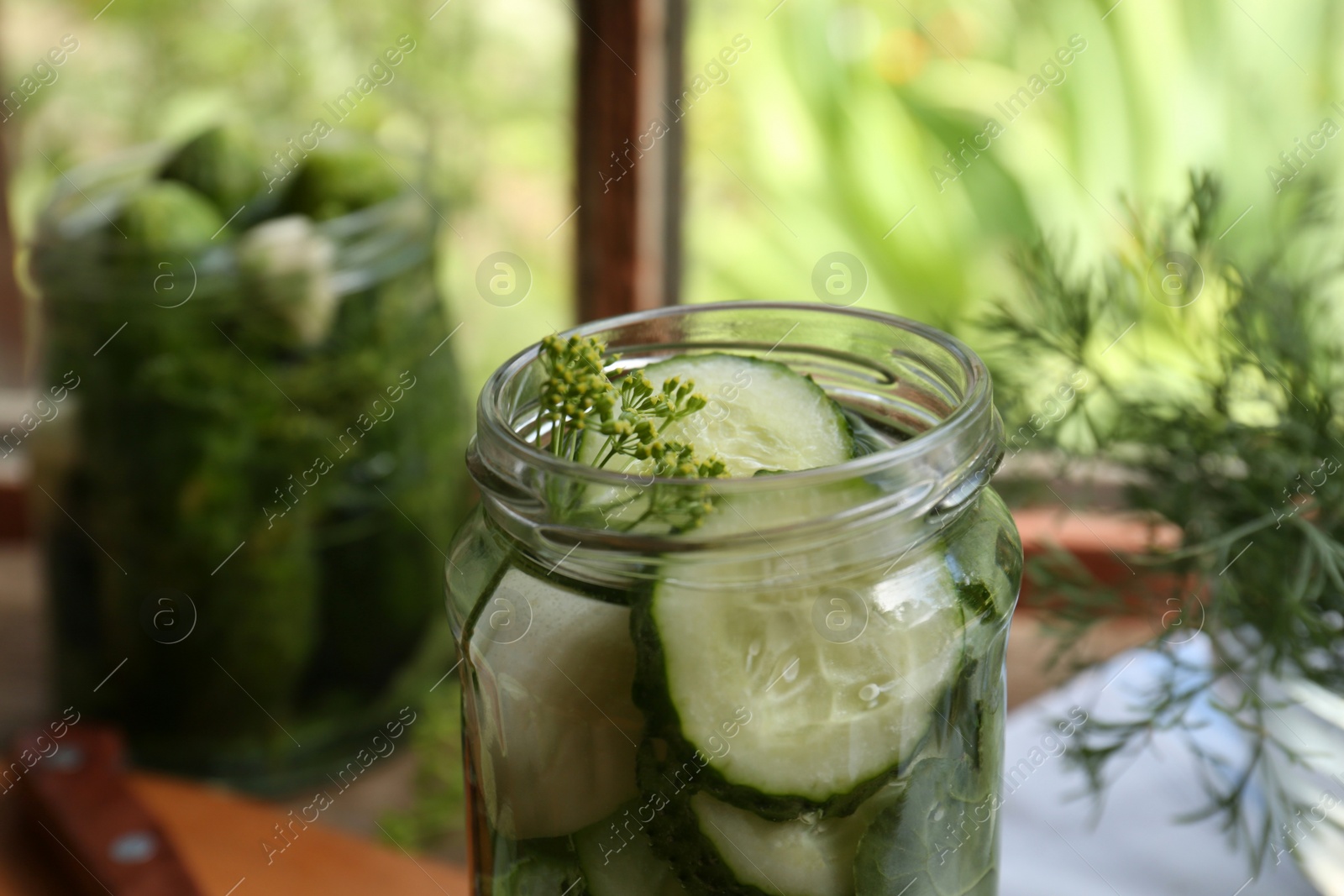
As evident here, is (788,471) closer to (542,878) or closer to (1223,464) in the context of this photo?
(542,878)

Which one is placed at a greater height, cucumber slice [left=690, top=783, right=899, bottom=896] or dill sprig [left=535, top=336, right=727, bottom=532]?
dill sprig [left=535, top=336, right=727, bottom=532]

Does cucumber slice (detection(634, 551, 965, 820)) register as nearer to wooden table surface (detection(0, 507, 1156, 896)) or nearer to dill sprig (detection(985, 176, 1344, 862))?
dill sprig (detection(985, 176, 1344, 862))

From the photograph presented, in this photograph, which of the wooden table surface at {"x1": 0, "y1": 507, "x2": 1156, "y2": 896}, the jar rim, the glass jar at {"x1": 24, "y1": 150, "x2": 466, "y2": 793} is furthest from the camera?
the glass jar at {"x1": 24, "y1": 150, "x2": 466, "y2": 793}

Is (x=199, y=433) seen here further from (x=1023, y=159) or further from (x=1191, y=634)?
(x=1023, y=159)

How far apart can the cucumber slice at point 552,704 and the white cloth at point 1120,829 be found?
0.92ft

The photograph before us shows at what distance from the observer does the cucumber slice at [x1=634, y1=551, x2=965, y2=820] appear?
0.36m

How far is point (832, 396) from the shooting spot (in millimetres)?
494

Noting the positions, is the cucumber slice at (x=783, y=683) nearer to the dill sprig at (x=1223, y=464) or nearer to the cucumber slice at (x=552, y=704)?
the cucumber slice at (x=552, y=704)

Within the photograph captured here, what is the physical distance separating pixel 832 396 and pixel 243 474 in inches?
22.7

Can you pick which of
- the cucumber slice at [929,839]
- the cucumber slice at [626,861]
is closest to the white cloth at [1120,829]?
the cucumber slice at [929,839]

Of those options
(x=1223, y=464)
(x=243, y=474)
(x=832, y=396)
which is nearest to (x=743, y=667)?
(x=832, y=396)

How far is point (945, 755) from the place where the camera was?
0.40 m

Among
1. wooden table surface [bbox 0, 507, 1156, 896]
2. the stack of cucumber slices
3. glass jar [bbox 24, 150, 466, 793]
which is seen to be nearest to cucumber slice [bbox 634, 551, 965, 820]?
the stack of cucumber slices

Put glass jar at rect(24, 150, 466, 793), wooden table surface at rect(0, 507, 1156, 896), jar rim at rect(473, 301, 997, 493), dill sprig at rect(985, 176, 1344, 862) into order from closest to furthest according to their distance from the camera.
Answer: jar rim at rect(473, 301, 997, 493) < dill sprig at rect(985, 176, 1344, 862) < wooden table surface at rect(0, 507, 1156, 896) < glass jar at rect(24, 150, 466, 793)
